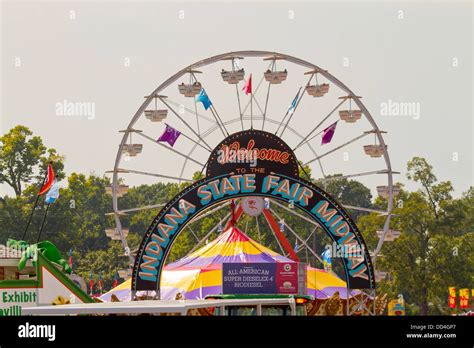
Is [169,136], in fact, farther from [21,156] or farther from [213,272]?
[21,156]

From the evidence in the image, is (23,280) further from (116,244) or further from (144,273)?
(116,244)

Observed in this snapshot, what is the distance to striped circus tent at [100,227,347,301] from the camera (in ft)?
156

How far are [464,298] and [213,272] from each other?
99.3 feet

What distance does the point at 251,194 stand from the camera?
44.2 m

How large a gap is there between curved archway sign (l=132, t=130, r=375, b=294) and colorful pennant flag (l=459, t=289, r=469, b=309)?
32.7m

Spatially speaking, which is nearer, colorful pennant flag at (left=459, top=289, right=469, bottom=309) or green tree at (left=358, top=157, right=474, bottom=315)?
colorful pennant flag at (left=459, top=289, right=469, bottom=309)

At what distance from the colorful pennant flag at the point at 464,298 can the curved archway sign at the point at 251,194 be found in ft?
107

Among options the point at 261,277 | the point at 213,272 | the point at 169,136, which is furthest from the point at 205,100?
the point at 261,277

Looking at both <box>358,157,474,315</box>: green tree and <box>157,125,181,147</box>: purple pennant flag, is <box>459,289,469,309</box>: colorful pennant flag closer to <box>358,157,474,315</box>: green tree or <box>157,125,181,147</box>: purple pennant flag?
<box>358,157,474,315</box>: green tree

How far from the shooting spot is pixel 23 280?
1475 inches

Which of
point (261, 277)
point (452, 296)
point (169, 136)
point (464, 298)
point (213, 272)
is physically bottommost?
point (464, 298)

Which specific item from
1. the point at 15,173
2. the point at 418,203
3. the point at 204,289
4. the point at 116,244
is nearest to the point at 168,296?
the point at 204,289

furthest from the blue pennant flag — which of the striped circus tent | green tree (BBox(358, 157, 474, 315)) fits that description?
green tree (BBox(358, 157, 474, 315))
